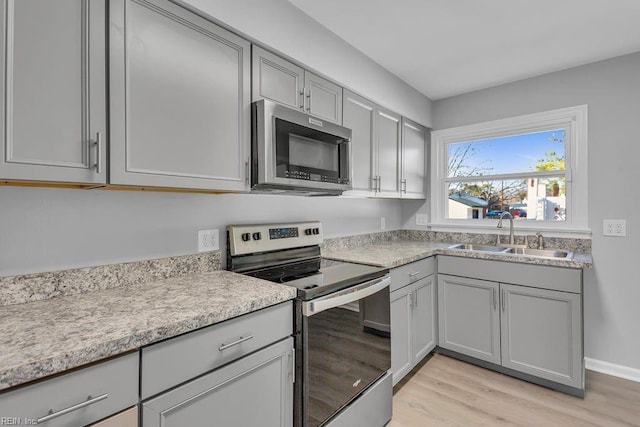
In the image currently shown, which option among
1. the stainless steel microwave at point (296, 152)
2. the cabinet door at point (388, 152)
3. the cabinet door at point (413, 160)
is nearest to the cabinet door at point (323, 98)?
the stainless steel microwave at point (296, 152)

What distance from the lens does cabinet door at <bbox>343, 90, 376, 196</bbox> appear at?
223 cm

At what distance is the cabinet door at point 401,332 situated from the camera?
2070 millimetres

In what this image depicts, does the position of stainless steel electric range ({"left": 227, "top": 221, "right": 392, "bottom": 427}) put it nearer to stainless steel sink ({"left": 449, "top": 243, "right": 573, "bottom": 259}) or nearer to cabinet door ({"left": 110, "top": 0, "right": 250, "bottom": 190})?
cabinet door ({"left": 110, "top": 0, "right": 250, "bottom": 190})

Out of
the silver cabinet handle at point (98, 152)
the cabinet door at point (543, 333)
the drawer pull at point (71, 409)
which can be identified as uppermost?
the silver cabinet handle at point (98, 152)

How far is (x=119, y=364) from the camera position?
873 mm

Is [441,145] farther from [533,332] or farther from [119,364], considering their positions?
[119,364]

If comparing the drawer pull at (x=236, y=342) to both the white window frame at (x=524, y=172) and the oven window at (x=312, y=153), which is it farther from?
the white window frame at (x=524, y=172)

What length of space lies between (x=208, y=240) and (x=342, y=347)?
35.0 inches

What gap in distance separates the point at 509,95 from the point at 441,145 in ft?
2.37

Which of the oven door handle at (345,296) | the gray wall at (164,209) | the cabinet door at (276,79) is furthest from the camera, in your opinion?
the cabinet door at (276,79)

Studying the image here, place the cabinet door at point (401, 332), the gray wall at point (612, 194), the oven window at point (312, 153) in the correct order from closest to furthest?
the oven window at point (312, 153), the cabinet door at point (401, 332), the gray wall at point (612, 194)

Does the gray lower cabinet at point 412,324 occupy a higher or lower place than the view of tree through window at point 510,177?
lower

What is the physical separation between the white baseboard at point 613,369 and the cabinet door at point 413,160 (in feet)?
6.11

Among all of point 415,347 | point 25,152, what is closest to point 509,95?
point 415,347
